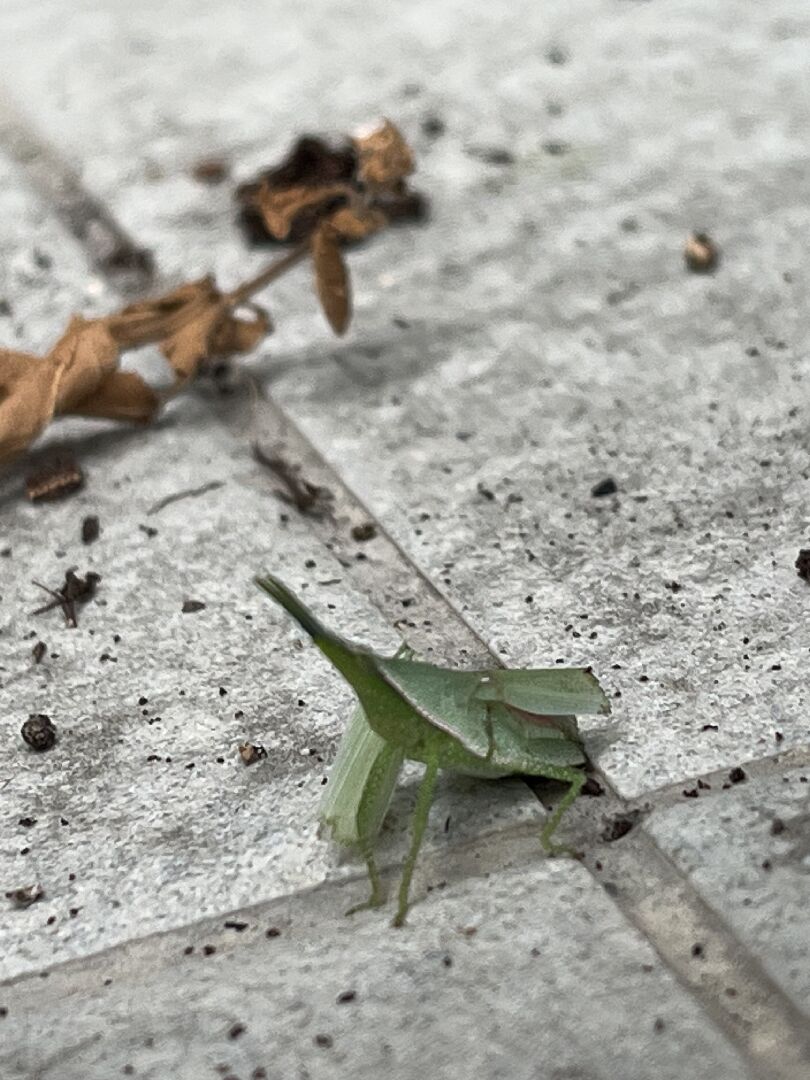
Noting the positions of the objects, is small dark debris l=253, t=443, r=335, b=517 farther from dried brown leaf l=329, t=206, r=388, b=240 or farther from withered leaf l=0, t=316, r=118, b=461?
dried brown leaf l=329, t=206, r=388, b=240

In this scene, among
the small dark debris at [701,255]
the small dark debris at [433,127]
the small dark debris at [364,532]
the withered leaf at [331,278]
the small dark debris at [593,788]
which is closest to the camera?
the small dark debris at [593,788]

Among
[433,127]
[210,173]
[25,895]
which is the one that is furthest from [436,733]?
[433,127]

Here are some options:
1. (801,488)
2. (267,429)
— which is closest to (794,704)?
(801,488)

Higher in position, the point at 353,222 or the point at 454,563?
the point at 353,222

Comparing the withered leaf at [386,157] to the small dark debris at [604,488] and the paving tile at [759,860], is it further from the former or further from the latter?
the paving tile at [759,860]

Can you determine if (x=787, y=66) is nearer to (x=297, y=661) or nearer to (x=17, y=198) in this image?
(x=17, y=198)

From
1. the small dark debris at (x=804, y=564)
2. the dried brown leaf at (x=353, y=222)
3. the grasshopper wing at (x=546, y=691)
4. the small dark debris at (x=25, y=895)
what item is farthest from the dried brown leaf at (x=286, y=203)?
the small dark debris at (x=25, y=895)

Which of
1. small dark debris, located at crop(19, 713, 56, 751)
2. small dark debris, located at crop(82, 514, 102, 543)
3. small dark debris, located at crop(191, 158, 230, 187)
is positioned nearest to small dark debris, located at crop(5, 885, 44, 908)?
small dark debris, located at crop(19, 713, 56, 751)

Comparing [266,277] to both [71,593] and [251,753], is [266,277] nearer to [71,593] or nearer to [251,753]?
[71,593]
